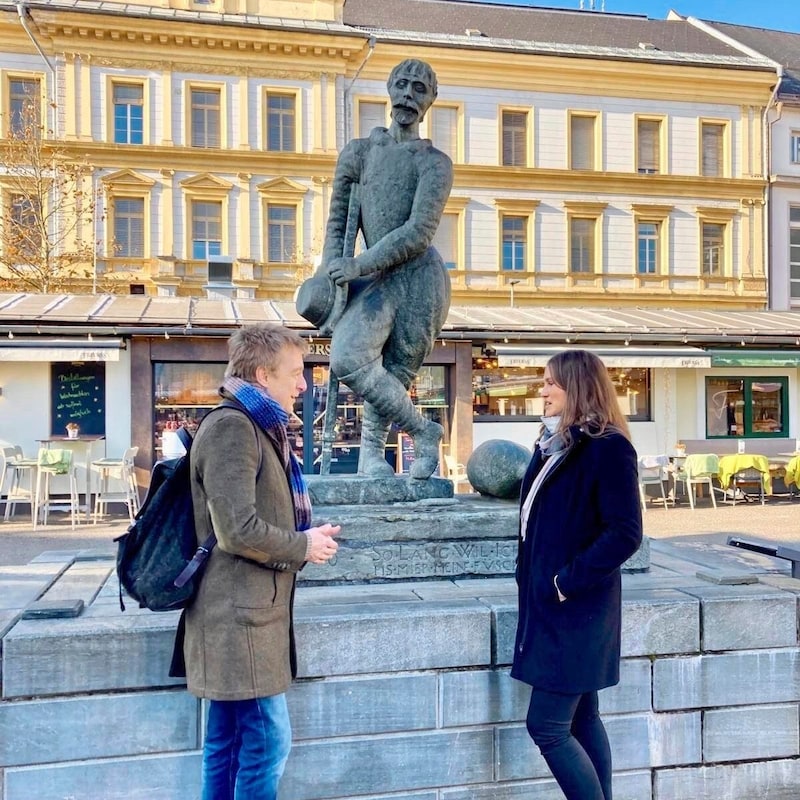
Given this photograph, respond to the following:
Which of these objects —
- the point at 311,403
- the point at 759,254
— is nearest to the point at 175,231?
the point at 311,403

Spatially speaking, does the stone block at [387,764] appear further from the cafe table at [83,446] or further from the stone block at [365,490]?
the cafe table at [83,446]

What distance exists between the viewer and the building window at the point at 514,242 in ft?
81.0

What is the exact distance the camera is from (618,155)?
25297 millimetres

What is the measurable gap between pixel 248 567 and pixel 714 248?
2647 centimetres

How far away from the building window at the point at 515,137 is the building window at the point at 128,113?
1084 cm

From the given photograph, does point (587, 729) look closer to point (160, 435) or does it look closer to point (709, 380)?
point (160, 435)

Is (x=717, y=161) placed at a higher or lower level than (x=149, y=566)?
higher

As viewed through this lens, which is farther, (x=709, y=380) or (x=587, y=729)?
(x=709, y=380)

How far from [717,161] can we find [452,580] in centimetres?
2597

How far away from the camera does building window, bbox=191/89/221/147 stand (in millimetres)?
22984

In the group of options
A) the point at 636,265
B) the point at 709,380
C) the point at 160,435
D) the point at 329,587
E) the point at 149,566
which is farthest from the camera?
the point at 636,265

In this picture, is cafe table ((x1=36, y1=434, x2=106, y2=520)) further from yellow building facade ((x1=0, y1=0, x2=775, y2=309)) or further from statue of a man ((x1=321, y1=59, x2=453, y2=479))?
statue of a man ((x1=321, y1=59, x2=453, y2=479))

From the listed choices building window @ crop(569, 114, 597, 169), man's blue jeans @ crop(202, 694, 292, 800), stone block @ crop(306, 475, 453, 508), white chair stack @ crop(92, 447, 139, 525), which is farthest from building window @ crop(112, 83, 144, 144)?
man's blue jeans @ crop(202, 694, 292, 800)

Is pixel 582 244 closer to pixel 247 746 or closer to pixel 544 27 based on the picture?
pixel 544 27
